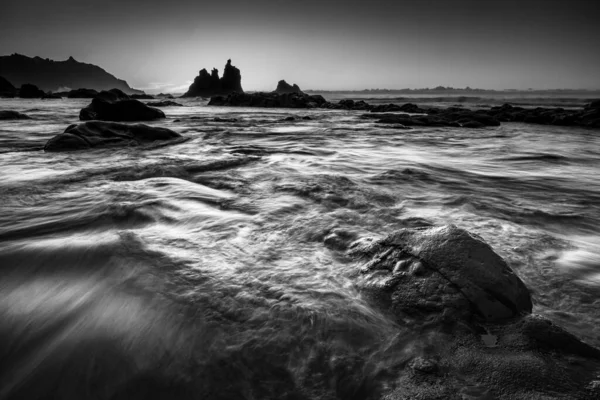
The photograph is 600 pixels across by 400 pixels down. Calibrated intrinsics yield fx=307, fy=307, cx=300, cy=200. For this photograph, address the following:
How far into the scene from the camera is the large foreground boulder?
1.62 meters

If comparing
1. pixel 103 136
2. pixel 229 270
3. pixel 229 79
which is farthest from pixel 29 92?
pixel 229 270

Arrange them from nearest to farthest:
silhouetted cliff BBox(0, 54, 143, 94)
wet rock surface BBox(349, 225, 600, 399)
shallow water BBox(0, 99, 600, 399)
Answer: wet rock surface BBox(349, 225, 600, 399) < shallow water BBox(0, 99, 600, 399) < silhouetted cliff BBox(0, 54, 143, 94)

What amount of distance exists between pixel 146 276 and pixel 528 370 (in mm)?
2097

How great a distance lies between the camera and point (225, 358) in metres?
1.41

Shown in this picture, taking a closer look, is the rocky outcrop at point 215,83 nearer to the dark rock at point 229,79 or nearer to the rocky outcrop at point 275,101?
the dark rock at point 229,79

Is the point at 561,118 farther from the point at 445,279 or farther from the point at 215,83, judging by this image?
the point at 215,83

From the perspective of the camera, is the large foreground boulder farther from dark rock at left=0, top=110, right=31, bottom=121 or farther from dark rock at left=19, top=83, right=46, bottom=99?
dark rock at left=19, top=83, right=46, bottom=99

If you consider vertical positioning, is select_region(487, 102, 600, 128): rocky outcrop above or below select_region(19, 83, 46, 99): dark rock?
below

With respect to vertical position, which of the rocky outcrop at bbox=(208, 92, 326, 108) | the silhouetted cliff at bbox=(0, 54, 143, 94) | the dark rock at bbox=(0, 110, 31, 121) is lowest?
the dark rock at bbox=(0, 110, 31, 121)

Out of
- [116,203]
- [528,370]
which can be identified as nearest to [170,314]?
[528,370]

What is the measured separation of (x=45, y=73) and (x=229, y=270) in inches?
9494

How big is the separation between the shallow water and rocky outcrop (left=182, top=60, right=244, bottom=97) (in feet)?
287

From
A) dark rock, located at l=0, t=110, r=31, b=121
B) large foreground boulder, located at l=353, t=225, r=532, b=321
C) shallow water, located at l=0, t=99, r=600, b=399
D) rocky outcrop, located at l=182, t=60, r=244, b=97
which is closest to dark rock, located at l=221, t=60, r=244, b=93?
rocky outcrop, located at l=182, t=60, r=244, b=97

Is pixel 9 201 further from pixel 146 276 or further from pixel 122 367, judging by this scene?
pixel 122 367
